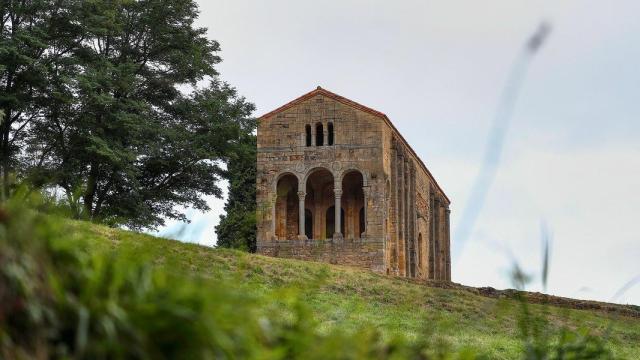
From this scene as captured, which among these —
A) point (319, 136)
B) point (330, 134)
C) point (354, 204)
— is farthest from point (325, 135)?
point (354, 204)

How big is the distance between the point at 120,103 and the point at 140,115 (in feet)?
3.90

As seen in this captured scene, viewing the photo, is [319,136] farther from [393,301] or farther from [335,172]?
[393,301]

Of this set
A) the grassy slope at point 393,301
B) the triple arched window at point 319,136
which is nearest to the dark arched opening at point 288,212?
the triple arched window at point 319,136

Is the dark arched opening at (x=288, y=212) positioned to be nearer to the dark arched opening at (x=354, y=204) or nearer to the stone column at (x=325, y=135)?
the stone column at (x=325, y=135)

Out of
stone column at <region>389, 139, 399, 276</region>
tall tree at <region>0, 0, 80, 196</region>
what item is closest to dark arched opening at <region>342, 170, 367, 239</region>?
stone column at <region>389, 139, 399, 276</region>

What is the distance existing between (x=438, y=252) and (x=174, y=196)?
75.8 ft

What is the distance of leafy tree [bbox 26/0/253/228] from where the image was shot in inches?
1446

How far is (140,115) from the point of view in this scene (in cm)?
3847

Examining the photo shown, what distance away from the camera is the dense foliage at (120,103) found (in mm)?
36500

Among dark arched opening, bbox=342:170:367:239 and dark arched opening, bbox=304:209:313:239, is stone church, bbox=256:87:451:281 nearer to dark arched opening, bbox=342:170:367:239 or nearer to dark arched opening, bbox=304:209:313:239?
dark arched opening, bbox=342:170:367:239

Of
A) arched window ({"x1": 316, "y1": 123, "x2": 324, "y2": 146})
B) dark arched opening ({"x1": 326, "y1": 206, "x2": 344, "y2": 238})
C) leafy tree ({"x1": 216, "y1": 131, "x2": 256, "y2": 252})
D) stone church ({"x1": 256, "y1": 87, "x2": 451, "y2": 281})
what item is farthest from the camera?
dark arched opening ({"x1": 326, "y1": 206, "x2": 344, "y2": 238})

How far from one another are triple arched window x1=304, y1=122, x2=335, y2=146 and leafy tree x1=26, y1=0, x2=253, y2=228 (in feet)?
17.9

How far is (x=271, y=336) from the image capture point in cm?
288

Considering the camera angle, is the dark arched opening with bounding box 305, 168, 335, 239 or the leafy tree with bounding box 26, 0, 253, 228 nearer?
the leafy tree with bounding box 26, 0, 253, 228
